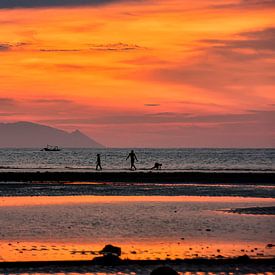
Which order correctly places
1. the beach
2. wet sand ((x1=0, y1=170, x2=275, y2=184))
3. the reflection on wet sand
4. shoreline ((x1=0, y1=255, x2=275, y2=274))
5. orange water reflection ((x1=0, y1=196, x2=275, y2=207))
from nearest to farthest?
shoreline ((x1=0, y1=255, x2=275, y2=274)), the beach, the reflection on wet sand, orange water reflection ((x1=0, y1=196, x2=275, y2=207)), wet sand ((x1=0, y1=170, x2=275, y2=184))

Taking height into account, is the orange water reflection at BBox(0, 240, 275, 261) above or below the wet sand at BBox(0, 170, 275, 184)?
below

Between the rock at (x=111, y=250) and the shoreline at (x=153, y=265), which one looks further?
the rock at (x=111, y=250)

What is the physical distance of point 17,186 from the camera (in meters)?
62.8

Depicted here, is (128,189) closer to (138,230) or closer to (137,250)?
(138,230)

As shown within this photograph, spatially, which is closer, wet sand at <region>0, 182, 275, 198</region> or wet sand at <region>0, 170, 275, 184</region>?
wet sand at <region>0, 182, 275, 198</region>

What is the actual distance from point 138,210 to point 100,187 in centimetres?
2175

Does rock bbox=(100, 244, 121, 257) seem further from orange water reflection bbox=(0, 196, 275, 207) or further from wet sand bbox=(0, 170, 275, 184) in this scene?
wet sand bbox=(0, 170, 275, 184)

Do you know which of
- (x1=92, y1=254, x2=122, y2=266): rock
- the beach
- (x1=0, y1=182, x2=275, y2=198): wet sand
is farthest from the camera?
(x1=0, y1=182, x2=275, y2=198): wet sand

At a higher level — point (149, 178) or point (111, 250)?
point (149, 178)

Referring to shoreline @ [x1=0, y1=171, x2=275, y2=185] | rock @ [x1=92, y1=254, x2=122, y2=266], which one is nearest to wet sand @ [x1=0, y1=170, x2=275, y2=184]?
shoreline @ [x1=0, y1=171, x2=275, y2=185]

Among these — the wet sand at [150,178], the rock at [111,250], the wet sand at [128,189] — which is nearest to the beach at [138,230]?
the wet sand at [128,189]

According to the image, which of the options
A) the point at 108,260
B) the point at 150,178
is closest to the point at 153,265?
the point at 108,260

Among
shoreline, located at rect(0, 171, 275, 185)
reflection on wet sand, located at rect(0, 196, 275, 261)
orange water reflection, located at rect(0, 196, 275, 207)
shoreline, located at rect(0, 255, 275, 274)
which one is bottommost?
shoreline, located at rect(0, 255, 275, 274)

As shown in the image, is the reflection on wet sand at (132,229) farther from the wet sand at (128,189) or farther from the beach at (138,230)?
the wet sand at (128,189)
